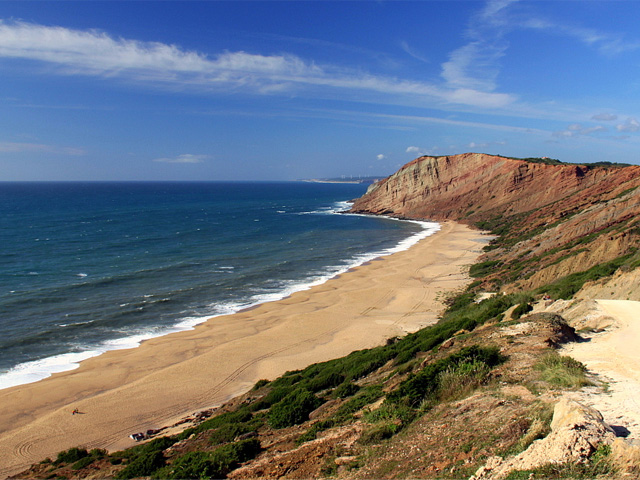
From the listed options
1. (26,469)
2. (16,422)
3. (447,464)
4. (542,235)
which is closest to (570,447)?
(447,464)

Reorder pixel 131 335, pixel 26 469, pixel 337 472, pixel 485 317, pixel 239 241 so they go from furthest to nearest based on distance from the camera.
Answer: pixel 239 241, pixel 131 335, pixel 485 317, pixel 26 469, pixel 337 472

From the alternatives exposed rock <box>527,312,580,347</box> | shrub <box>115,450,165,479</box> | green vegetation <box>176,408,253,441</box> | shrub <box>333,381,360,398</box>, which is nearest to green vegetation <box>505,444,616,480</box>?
exposed rock <box>527,312,580,347</box>

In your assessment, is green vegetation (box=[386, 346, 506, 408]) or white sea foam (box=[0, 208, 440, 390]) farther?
white sea foam (box=[0, 208, 440, 390])

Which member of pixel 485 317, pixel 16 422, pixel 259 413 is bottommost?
pixel 16 422

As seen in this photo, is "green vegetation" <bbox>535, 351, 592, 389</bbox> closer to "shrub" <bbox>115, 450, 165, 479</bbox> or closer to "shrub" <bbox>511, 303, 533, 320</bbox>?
"shrub" <bbox>511, 303, 533, 320</bbox>

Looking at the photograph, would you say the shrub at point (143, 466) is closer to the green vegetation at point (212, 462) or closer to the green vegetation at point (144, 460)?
the green vegetation at point (144, 460)

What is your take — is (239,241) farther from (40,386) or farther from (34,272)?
(40,386)
